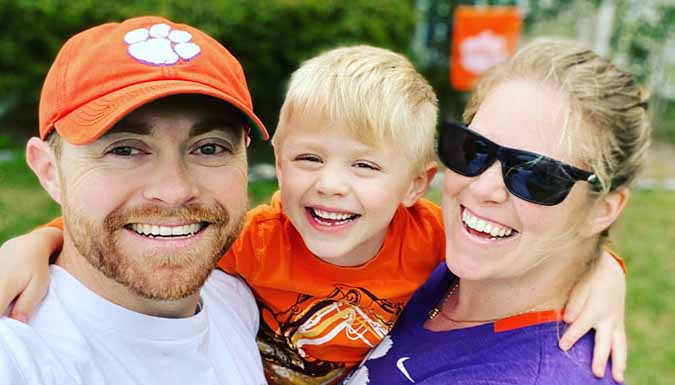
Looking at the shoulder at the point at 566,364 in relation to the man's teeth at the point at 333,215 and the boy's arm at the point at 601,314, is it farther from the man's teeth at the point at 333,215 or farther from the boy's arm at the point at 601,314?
the man's teeth at the point at 333,215

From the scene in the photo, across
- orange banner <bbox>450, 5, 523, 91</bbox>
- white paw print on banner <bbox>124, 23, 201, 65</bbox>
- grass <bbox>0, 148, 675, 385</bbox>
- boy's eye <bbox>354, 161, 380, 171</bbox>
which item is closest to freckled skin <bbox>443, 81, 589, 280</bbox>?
boy's eye <bbox>354, 161, 380, 171</bbox>

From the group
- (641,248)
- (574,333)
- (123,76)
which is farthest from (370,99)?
(641,248)

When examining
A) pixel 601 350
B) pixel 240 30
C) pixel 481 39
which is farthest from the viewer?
pixel 481 39

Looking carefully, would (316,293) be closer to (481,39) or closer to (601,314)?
(601,314)

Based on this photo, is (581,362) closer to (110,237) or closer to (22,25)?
(110,237)

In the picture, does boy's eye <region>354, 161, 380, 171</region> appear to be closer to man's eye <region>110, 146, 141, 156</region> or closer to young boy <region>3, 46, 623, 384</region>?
young boy <region>3, 46, 623, 384</region>

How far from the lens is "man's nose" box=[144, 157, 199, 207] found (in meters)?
1.79

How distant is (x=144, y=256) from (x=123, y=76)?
1.60 ft

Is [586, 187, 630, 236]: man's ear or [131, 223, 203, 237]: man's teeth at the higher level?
[131, 223, 203, 237]: man's teeth

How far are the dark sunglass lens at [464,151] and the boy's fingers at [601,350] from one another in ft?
2.01

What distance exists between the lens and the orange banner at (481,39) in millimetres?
8508

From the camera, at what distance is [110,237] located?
1782 millimetres

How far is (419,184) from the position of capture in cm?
259

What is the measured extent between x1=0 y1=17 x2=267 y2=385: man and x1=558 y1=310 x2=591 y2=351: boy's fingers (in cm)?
102
